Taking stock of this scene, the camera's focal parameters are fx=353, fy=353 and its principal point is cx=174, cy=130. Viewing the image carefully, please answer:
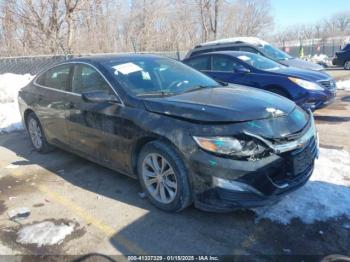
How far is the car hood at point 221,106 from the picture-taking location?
3.36 m

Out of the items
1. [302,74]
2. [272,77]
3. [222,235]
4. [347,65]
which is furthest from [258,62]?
[347,65]

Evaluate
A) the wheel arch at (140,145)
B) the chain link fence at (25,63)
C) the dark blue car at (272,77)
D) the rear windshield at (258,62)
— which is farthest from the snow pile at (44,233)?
the chain link fence at (25,63)

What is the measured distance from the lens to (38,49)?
61.5ft

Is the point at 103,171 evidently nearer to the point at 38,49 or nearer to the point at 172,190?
the point at 172,190

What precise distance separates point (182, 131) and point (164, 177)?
0.60 m

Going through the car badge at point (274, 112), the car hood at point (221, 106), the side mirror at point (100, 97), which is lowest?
the car badge at point (274, 112)

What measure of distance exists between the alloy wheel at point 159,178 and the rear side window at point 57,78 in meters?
1.94

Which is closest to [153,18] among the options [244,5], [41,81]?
[244,5]

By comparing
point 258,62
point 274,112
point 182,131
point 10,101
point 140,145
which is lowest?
point 10,101

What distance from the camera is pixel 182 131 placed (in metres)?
3.37

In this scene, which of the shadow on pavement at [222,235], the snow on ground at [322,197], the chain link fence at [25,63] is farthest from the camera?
the chain link fence at [25,63]

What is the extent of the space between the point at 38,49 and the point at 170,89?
54.6 ft

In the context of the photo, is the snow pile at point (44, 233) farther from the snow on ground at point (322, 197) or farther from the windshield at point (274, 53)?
the windshield at point (274, 53)

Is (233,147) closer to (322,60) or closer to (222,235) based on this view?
(222,235)
